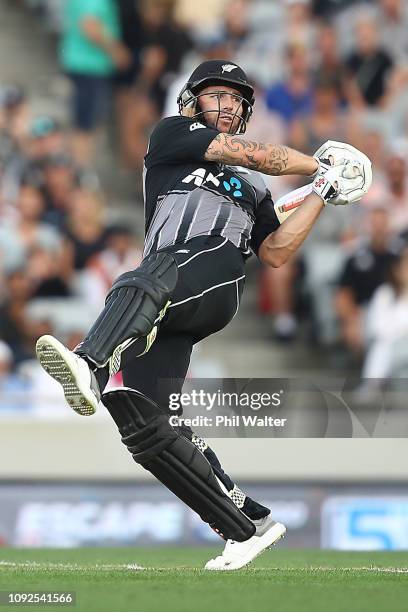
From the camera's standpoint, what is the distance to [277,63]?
11820 millimetres

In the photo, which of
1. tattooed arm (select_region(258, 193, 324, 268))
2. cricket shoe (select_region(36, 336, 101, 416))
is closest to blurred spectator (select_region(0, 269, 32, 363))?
tattooed arm (select_region(258, 193, 324, 268))

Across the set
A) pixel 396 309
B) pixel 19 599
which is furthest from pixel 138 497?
pixel 19 599

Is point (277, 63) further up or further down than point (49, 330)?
further up

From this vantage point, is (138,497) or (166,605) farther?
(138,497)

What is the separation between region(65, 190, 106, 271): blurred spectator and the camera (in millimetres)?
10641

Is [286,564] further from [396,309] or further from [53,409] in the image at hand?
[396,309]

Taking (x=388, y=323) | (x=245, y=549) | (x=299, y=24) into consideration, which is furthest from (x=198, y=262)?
(x=299, y=24)

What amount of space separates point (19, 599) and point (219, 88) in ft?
7.70

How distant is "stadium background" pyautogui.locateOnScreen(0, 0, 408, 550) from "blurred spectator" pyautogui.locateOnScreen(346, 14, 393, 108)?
0.02m

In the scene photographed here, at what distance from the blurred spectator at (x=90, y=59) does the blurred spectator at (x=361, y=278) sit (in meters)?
2.72

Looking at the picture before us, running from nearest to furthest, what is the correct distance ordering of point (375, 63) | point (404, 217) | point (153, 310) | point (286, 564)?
1. point (153, 310)
2. point (286, 564)
3. point (404, 217)
4. point (375, 63)

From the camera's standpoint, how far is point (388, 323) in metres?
10.1

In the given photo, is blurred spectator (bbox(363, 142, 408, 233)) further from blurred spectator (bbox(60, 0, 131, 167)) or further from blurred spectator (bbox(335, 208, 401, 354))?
blurred spectator (bbox(60, 0, 131, 167))

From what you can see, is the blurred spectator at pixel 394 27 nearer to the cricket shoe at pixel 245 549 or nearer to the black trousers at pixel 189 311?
the black trousers at pixel 189 311
